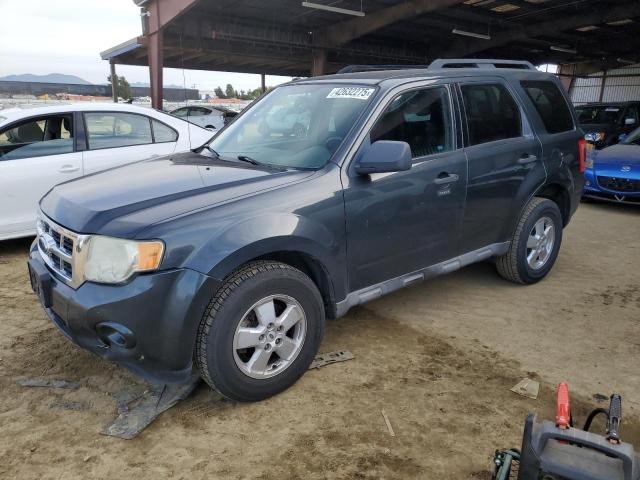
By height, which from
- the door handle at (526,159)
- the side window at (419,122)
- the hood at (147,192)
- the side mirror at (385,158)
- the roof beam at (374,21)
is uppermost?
the roof beam at (374,21)

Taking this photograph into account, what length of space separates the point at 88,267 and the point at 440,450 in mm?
1897

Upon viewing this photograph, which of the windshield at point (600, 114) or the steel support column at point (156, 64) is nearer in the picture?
the windshield at point (600, 114)

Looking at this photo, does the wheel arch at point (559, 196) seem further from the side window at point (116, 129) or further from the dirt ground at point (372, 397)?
the side window at point (116, 129)

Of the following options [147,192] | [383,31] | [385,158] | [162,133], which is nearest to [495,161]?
[385,158]

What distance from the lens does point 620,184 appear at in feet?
24.7

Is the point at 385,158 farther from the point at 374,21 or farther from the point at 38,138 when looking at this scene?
the point at 374,21

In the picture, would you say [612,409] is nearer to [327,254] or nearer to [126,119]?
[327,254]

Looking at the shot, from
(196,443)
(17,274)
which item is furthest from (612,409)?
(17,274)

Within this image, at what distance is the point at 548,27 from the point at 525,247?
17.0m

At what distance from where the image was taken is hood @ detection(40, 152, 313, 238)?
2.53m

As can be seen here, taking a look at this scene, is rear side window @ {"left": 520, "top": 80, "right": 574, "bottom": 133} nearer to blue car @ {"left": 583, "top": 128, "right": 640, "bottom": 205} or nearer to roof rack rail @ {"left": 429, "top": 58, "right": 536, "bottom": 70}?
roof rack rail @ {"left": 429, "top": 58, "right": 536, "bottom": 70}

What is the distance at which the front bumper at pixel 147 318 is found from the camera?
2395mm

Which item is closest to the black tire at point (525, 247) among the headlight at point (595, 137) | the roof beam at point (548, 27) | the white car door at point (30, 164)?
the white car door at point (30, 164)

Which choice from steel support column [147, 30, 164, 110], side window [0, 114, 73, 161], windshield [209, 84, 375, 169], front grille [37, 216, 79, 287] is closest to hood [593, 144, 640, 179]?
windshield [209, 84, 375, 169]
